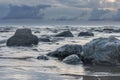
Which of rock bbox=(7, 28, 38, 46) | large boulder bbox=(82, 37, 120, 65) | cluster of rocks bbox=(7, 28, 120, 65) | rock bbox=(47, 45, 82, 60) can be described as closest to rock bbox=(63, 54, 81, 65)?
cluster of rocks bbox=(7, 28, 120, 65)

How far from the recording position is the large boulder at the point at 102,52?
619 inches

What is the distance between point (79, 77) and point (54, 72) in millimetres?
1257

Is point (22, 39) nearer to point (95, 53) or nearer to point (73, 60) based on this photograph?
point (73, 60)

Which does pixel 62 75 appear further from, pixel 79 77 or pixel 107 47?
pixel 107 47

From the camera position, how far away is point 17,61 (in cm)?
1591

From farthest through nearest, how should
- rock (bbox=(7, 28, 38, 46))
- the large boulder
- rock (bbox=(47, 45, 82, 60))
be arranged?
rock (bbox=(7, 28, 38, 46))
rock (bbox=(47, 45, 82, 60))
the large boulder

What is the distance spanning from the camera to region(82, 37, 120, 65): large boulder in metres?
15.7

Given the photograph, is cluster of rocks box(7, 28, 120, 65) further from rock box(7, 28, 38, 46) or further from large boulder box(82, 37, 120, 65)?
rock box(7, 28, 38, 46)

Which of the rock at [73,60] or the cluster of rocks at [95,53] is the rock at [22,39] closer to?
the cluster of rocks at [95,53]

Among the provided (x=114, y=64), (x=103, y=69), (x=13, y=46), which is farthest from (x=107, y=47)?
(x=13, y=46)

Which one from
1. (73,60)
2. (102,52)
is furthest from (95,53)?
(73,60)

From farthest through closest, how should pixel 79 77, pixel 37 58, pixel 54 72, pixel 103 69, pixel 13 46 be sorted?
pixel 13 46 → pixel 37 58 → pixel 103 69 → pixel 54 72 → pixel 79 77

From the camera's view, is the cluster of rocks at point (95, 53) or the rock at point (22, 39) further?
the rock at point (22, 39)

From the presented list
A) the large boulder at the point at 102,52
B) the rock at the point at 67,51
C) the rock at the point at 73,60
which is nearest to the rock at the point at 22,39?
the rock at the point at 67,51
